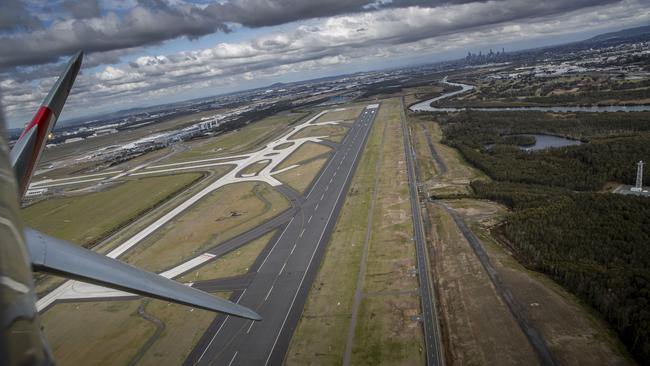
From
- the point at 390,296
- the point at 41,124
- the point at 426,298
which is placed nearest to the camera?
the point at 41,124

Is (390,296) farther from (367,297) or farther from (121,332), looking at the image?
(121,332)

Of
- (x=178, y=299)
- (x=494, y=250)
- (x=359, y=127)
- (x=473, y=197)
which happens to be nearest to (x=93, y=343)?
(x=178, y=299)

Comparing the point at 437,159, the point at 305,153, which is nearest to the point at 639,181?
the point at 437,159

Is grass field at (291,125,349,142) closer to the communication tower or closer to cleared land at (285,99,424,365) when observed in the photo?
cleared land at (285,99,424,365)

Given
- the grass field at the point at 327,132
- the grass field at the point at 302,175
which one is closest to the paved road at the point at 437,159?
the grass field at the point at 302,175

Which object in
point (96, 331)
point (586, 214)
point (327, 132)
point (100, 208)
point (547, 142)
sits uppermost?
point (327, 132)

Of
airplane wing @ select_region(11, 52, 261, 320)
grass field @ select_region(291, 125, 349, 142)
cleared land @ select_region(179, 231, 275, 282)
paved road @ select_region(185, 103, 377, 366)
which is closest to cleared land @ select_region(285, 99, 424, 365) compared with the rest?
paved road @ select_region(185, 103, 377, 366)
